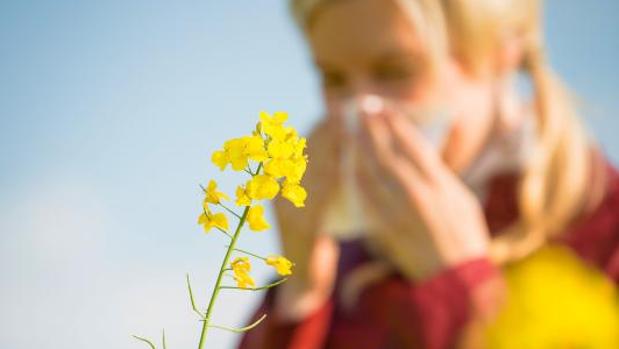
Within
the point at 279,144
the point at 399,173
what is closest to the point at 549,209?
the point at 399,173

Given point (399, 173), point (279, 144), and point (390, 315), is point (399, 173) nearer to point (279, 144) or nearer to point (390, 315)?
point (390, 315)

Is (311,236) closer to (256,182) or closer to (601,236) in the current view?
(601,236)

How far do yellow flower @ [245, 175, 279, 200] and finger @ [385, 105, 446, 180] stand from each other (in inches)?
18.7

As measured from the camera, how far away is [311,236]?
0.66m

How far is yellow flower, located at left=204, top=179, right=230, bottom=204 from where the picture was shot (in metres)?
0.18

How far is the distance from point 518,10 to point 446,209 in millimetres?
228

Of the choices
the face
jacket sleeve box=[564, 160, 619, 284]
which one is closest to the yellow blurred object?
jacket sleeve box=[564, 160, 619, 284]

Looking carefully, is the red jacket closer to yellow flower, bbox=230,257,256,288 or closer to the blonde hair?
the blonde hair

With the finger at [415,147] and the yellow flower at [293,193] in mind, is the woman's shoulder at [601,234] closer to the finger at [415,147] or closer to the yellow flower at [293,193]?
the finger at [415,147]

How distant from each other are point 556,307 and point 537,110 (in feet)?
0.65

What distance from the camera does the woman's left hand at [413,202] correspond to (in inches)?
24.0

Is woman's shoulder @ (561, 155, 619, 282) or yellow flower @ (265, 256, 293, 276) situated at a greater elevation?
woman's shoulder @ (561, 155, 619, 282)

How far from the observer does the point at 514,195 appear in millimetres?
648

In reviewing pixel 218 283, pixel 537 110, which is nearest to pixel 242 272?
pixel 218 283
